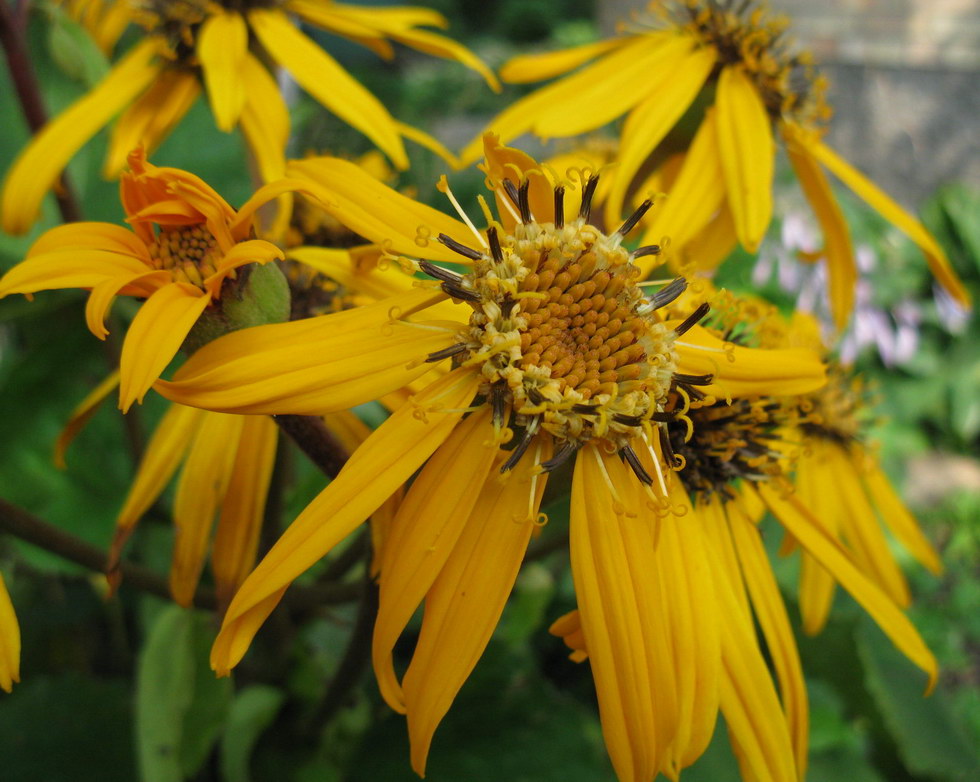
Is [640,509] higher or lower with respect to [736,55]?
lower

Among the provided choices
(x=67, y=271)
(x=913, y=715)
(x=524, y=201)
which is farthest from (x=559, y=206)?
(x=913, y=715)

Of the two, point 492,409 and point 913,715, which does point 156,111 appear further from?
point 913,715

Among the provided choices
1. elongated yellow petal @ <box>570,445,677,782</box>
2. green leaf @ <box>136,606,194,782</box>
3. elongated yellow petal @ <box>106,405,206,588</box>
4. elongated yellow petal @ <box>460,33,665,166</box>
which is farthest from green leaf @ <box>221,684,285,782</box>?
elongated yellow petal @ <box>460,33,665,166</box>

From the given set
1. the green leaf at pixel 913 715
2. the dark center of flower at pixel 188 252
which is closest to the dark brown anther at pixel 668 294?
the dark center of flower at pixel 188 252

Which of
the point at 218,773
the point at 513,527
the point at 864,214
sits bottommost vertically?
the point at 218,773

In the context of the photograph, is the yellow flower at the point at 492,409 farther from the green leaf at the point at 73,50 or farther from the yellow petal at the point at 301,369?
the green leaf at the point at 73,50

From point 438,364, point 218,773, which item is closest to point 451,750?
point 218,773

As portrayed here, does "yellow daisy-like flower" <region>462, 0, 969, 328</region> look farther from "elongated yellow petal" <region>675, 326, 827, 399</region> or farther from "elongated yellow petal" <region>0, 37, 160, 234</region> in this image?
"elongated yellow petal" <region>0, 37, 160, 234</region>

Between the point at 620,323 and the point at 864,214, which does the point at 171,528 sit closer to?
A: the point at 620,323
